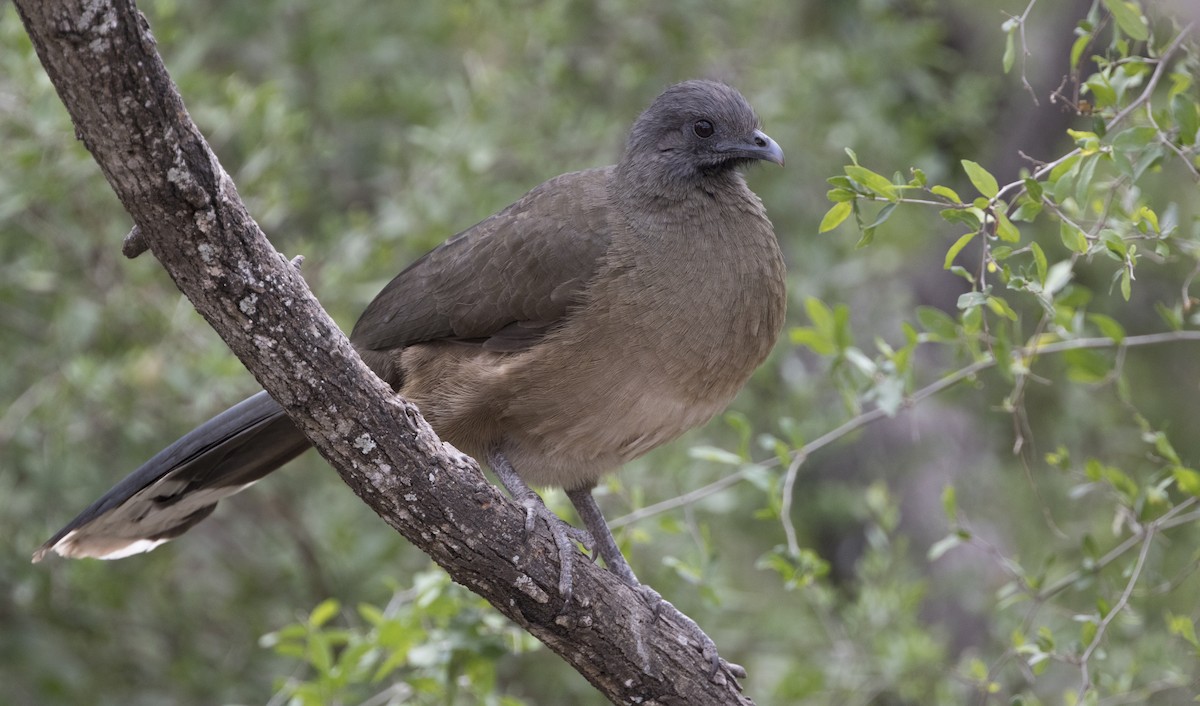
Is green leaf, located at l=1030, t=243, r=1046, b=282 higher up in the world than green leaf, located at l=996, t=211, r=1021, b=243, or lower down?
Result: lower down

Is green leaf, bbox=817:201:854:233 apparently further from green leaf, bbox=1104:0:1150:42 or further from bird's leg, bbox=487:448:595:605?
bird's leg, bbox=487:448:595:605

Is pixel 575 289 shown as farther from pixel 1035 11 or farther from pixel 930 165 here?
pixel 1035 11

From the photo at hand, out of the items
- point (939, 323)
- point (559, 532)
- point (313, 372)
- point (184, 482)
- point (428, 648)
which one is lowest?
point (428, 648)

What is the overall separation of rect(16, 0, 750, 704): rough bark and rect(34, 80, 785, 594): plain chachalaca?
309mm

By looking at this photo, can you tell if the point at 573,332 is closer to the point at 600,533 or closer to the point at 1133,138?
the point at 600,533

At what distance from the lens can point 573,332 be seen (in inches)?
143

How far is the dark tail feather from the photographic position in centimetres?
368

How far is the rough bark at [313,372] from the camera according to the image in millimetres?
2150

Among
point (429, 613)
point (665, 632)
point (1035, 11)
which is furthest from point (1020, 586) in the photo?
point (1035, 11)

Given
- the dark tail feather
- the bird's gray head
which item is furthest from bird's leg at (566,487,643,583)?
the bird's gray head

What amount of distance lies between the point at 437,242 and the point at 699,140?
171 cm

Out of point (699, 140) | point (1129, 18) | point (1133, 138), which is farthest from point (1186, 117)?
point (699, 140)

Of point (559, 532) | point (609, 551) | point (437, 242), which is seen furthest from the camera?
point (437, 242)

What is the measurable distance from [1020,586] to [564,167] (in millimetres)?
3064
